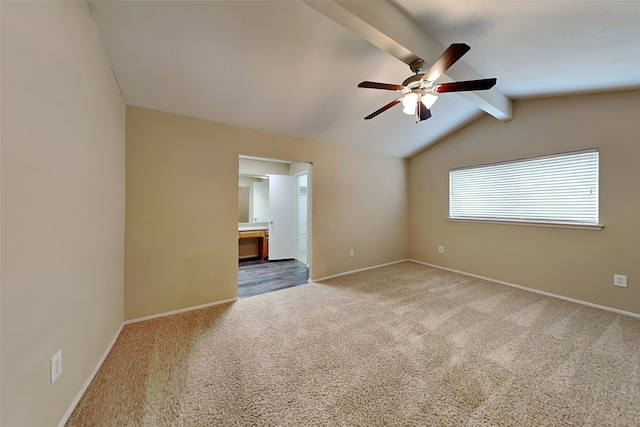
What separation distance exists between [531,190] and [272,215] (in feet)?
14.6

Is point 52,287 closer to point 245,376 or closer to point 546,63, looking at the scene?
point 245,376

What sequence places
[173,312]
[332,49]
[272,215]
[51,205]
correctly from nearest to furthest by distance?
1. [51,205]
2. [332,49]
3. [173,312]
4. [272,215]

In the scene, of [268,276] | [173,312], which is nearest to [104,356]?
[173,312]

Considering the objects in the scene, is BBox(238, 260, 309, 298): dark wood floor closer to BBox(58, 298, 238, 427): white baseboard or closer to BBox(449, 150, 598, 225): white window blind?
BBox(58, 298, 238, 427): white baseboard

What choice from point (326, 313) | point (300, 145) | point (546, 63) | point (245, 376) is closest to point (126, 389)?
point (245, 376)

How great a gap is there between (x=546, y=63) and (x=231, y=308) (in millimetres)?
4186

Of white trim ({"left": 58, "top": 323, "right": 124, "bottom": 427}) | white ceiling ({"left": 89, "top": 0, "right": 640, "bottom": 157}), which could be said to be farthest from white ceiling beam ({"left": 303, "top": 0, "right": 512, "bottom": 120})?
white trim ({"left": 58, "top": 323, "right": 124, "bottom": 427})

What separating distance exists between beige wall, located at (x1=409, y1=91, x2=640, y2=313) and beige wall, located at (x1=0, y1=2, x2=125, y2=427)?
470cm

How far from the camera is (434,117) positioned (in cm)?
339

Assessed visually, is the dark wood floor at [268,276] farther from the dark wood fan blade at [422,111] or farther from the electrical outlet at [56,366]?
the dark wood fan blade at [422,111]

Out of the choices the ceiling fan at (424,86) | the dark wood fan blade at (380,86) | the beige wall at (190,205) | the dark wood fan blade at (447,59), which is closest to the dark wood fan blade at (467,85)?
the ceiling fan at (424,86)

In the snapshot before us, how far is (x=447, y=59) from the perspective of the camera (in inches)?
56.5

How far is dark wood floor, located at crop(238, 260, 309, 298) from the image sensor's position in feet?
10.9

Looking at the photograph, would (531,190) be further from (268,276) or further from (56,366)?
(56,366)
